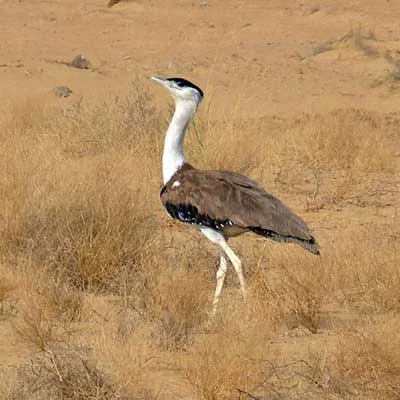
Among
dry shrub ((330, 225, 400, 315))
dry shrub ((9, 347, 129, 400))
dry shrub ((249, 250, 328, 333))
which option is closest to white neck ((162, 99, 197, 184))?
dry shrub ((249, 250, 328, 333))

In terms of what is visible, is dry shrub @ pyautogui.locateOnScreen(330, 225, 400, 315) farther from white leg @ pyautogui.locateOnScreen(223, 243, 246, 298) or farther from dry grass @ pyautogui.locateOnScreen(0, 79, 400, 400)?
white leg @ pyautogui.locateOnScreen(223, 243, 246, 298)

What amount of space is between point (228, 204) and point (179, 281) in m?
0.54

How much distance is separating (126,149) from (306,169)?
5.86 feet

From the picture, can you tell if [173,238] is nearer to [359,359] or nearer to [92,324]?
[92,324]

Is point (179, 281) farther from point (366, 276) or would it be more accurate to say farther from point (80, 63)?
point (80, 63)

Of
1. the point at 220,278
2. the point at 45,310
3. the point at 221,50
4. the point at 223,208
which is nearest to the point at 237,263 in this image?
the point at 220,278

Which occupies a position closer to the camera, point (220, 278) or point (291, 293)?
point (291, 293)

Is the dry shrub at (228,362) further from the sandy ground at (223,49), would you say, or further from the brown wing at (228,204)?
the sandy ground at (223,49)

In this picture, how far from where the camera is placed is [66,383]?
17.8 ft

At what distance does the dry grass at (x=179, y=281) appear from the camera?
5.72 m

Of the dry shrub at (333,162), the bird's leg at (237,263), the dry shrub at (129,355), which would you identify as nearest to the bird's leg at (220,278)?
the bird's leg at (237,263)

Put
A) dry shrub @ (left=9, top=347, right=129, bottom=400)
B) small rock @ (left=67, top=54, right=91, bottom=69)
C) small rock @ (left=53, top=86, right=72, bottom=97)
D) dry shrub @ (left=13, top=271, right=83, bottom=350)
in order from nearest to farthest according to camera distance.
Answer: dry shrub @ (left=9, top=347, right=129, bottom=400), dry shrub @ (left=13, top=271, right=83, bottom=350), small rock @ (left=53, top=86, right=72, bottom=97), small rock @ (left=67, top=54, right=91, bottom=69)

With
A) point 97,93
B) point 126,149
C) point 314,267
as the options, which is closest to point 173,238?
point 314,267

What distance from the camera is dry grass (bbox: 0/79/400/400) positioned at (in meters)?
5.72
